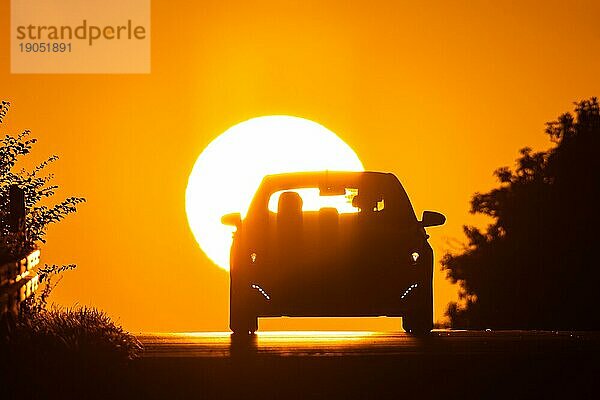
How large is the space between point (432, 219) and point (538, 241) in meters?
49.5

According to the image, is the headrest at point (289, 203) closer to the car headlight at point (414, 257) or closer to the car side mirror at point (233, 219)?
the car side mirror at point (233, 219)

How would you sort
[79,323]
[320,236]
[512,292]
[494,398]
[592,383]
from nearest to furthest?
[494,398] → [592,383] → [79,323] → [320,236] → [512,292]

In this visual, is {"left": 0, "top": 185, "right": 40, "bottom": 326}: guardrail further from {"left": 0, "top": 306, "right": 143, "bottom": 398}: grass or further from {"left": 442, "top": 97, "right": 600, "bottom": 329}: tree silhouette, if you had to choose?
{"left": 442, "top": 97, "right": 600, "bottom": 329}: tree silhouette

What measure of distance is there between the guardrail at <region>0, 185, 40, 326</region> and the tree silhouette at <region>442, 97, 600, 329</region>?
149 feet

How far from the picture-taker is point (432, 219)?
61.7 ft

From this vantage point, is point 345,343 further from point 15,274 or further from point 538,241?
point 538,241

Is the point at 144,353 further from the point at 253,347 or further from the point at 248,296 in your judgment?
the point at 248,296

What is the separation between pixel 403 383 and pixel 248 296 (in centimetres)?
646

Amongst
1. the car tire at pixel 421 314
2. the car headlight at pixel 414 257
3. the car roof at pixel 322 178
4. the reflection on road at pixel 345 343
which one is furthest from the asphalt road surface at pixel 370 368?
the car roof at pixel 322 178

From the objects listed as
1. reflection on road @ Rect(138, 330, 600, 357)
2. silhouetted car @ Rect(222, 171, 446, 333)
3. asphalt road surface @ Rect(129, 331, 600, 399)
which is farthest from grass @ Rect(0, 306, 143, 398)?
silhouetted car @ Rect(222, 171, 446, 333)

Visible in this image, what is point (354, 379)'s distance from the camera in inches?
482

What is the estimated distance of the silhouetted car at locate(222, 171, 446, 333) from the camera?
58.4ft

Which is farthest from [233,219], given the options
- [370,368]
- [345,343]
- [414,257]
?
[370,368]

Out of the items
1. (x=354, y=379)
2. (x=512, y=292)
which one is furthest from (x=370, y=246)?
(x=512, y=292)
